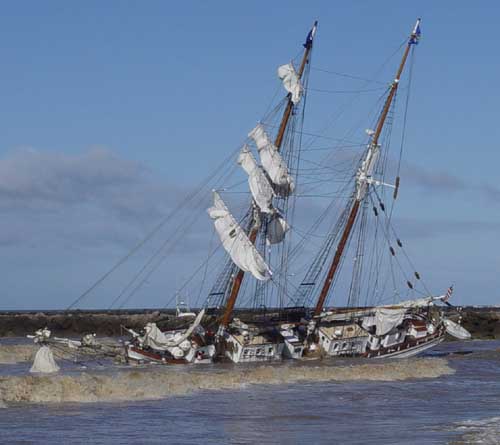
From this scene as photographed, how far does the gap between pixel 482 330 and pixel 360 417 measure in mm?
80228

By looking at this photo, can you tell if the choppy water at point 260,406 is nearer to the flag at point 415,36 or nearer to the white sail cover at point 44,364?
the white sail cover at point 44,364

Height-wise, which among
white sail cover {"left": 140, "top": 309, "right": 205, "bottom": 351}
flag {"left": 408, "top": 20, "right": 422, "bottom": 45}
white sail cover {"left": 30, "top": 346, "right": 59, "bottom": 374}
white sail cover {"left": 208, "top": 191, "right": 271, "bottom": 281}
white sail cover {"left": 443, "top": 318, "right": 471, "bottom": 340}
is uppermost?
flag {"left": 408, "top": 20, "right": 422, "bottom": 45}

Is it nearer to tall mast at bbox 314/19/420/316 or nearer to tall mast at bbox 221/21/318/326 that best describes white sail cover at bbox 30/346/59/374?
tall mast at bbox 221/21/318/326

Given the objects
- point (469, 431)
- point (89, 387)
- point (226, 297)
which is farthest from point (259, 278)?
point (469, 431)

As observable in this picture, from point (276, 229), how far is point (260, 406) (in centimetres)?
3225

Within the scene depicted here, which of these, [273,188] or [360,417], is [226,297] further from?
[360,417]

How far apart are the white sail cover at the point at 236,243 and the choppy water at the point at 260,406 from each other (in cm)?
1067

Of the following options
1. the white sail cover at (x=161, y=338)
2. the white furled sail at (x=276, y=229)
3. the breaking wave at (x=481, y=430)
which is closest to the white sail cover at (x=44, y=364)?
the white sail cover at (x=161, y=338)

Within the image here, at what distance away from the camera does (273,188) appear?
67750mm

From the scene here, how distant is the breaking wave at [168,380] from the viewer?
3672 cm

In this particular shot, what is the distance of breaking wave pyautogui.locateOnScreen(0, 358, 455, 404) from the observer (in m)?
36.7

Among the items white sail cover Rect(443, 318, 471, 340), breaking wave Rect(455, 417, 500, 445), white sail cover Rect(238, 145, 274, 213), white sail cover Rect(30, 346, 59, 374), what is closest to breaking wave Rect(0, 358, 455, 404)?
white sail cover Rect(30, 346, 59, 374)

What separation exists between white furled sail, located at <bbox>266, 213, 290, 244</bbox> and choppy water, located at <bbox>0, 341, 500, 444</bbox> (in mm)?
15580

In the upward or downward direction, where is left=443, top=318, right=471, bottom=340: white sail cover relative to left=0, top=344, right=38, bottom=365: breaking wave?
upward
